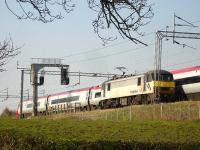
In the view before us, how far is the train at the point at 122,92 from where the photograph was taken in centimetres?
4578

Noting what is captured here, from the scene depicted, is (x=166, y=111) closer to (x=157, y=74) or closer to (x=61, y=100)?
(x=157, y=74)

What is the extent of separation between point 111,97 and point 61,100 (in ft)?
54.3

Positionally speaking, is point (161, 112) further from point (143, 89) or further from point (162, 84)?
point (143, 89)

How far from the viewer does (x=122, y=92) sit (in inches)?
1956

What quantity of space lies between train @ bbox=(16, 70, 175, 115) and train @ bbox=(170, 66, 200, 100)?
815mm

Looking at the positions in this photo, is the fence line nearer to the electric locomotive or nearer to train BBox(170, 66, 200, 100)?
the electric locomotive

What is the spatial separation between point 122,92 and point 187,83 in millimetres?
7210

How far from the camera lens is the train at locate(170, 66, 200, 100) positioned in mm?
43875

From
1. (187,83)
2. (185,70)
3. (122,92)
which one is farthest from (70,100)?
(187,83)

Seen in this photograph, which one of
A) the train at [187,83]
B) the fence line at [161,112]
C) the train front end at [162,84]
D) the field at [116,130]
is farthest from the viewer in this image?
the train front end at [162,84]

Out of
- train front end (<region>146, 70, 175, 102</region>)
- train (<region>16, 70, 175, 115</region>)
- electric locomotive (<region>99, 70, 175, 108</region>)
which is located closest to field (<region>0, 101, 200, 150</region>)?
electric locomotive (<region>99, 70, 175, 108</region>)

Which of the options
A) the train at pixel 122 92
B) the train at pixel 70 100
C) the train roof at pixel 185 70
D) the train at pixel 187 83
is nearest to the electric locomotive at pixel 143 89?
the train at pixel 122 92

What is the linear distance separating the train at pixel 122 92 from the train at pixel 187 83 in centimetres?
81

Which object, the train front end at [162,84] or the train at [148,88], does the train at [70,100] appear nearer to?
the train at [148,88]
